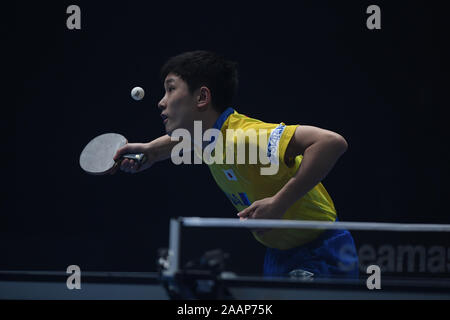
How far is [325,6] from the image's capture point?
399 cm

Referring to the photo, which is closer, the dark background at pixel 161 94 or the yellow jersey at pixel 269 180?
the yellow jersey at pixel 269 180

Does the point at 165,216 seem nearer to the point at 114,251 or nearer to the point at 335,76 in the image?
the point at 114,251

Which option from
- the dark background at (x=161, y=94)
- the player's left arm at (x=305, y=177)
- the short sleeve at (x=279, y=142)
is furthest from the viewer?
the dark background at (x=161, y=94)

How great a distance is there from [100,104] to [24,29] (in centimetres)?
74

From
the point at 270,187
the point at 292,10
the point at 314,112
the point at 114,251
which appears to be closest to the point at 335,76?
the point at 314,112

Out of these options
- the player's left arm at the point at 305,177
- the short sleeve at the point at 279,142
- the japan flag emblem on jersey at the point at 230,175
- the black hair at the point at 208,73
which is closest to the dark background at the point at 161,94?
the black hair at the point at 208,73

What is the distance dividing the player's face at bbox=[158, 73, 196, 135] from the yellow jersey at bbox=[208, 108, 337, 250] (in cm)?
12

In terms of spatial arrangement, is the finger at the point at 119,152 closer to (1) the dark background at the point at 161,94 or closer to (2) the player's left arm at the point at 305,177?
(2) the player's left arm at the point at 305,177

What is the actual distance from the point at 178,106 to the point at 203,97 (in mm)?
112

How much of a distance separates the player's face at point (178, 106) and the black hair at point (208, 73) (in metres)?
0.03

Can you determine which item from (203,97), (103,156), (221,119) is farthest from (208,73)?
(103,156)

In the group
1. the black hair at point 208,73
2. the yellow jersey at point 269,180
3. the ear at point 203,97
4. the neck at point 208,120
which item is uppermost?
the black hair at point 208,73

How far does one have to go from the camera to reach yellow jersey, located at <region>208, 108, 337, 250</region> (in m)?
1.86

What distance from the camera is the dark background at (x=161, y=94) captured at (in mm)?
3939
